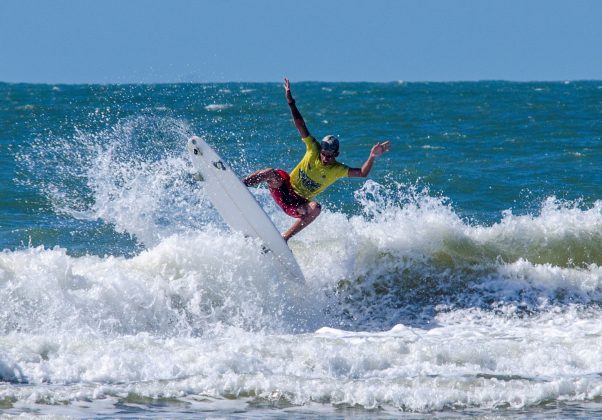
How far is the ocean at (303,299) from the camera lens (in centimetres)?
796

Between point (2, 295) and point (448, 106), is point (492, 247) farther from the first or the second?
point (448, 106)

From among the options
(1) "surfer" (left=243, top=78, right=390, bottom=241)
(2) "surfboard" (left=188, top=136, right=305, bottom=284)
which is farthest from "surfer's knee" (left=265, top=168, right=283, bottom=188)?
(2) "surfboard" (left=188, top=136, right=305, bottom=284)

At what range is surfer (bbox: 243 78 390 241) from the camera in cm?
1074

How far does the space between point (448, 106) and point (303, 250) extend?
2155 cm

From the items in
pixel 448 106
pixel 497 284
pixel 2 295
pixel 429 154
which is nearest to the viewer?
pixel 2 295

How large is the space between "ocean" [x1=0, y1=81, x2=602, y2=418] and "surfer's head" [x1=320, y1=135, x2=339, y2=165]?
137 cm

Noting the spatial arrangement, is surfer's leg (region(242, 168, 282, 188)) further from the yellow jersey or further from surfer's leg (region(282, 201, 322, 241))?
surfer's leg (region(282, 201, 322, 241))

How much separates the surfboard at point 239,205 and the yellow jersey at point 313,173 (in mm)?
531

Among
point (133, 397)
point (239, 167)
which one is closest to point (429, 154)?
point (239, 167)

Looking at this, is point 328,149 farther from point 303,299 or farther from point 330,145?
point 303,299

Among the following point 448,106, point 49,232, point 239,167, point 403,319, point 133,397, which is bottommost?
point 133,397

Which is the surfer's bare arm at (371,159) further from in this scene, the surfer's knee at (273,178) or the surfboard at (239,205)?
the surfboard at (239,205)

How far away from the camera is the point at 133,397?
7.83 meters

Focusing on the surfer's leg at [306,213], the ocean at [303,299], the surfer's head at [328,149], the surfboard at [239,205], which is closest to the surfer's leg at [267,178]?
the surfboard at [239,205]
